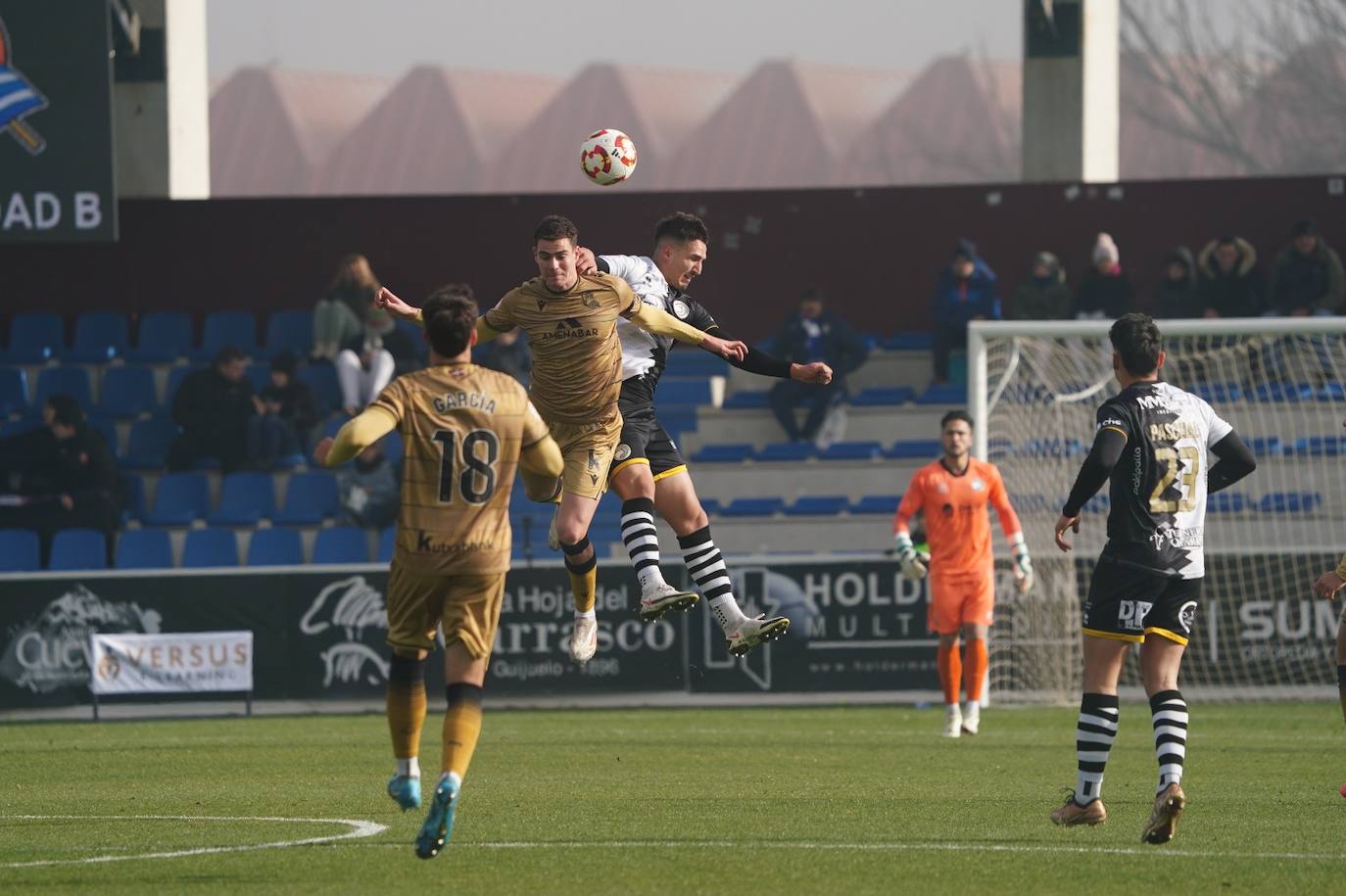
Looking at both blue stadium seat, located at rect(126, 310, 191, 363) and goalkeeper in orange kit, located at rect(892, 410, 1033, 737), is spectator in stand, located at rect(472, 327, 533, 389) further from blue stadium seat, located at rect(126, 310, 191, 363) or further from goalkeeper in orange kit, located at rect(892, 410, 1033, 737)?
goalkeeper in orange kit, located at rect(892, 410, 1033, 737)

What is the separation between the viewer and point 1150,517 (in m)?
9.02

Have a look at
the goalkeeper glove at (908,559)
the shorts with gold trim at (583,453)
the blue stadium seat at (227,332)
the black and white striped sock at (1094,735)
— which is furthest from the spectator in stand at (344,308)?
the black and white striped sock at (1094,735)

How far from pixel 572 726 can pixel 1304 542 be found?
7.96m

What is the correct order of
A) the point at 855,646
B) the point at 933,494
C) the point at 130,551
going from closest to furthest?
the point at 933,494 < the point at 855,646 < the point at 130,551

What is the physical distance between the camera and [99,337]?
24688mm

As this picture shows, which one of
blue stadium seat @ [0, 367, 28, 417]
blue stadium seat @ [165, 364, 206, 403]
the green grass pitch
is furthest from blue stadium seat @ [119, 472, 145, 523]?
the green grass pitch

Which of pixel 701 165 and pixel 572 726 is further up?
pixel 701 165

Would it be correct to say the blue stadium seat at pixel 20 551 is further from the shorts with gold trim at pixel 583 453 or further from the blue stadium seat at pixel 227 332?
the shorts with gold trim at pixel 583 453

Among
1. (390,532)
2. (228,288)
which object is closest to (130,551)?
(390,532)

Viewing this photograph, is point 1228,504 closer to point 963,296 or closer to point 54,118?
point 963,296

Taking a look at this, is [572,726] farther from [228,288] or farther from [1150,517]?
[228,288]

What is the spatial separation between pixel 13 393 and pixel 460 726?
16.5 metres

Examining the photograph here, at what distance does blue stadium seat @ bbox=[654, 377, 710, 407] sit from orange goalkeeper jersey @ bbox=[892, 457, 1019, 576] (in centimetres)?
823

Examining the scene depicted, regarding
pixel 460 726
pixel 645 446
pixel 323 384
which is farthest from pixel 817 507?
pixel 460 726
